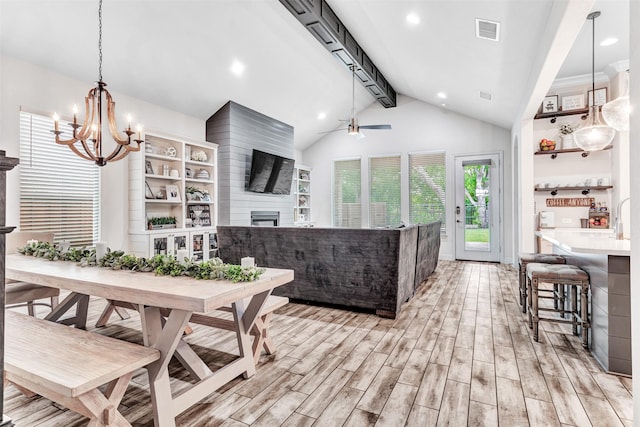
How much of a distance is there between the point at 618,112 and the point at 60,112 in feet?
19.0

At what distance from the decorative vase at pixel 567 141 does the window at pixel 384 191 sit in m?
3.23

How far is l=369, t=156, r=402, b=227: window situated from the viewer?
781cm

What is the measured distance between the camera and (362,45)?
17.7ft

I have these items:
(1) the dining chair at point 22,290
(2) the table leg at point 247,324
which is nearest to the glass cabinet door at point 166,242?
(1) the dining chair at point 22,290

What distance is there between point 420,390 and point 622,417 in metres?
0.96

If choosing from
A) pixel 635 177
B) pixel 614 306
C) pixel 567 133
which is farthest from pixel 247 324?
pixel 567 133

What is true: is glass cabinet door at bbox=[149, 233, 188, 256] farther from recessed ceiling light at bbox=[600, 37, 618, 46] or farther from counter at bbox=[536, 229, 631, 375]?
recessed ceiling light at bbox=[600, 37, 618, 46]

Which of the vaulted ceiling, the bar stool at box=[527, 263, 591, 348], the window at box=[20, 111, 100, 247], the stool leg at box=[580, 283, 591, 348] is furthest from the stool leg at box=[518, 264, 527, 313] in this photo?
the window at box=[20, 111, 100, 247]

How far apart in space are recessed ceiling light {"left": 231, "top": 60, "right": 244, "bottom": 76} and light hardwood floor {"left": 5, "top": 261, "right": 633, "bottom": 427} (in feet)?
12.6

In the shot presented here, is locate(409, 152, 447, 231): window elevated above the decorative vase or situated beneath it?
situated beneath

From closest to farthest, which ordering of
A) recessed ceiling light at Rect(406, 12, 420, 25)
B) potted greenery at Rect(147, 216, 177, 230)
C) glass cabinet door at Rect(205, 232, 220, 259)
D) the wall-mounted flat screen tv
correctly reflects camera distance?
recessed ceiling light at Rect(406, 12, 420, 25) < potted greenery at Rect(147, 216, 177, 230) < glass cabinet door at Rect(205, 232, 220, 259) < the wall-mounted flat screen tv

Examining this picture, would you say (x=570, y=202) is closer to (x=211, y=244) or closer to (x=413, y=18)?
(x=413, y=18)

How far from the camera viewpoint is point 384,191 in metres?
7.96

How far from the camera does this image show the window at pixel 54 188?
3.75 metres
